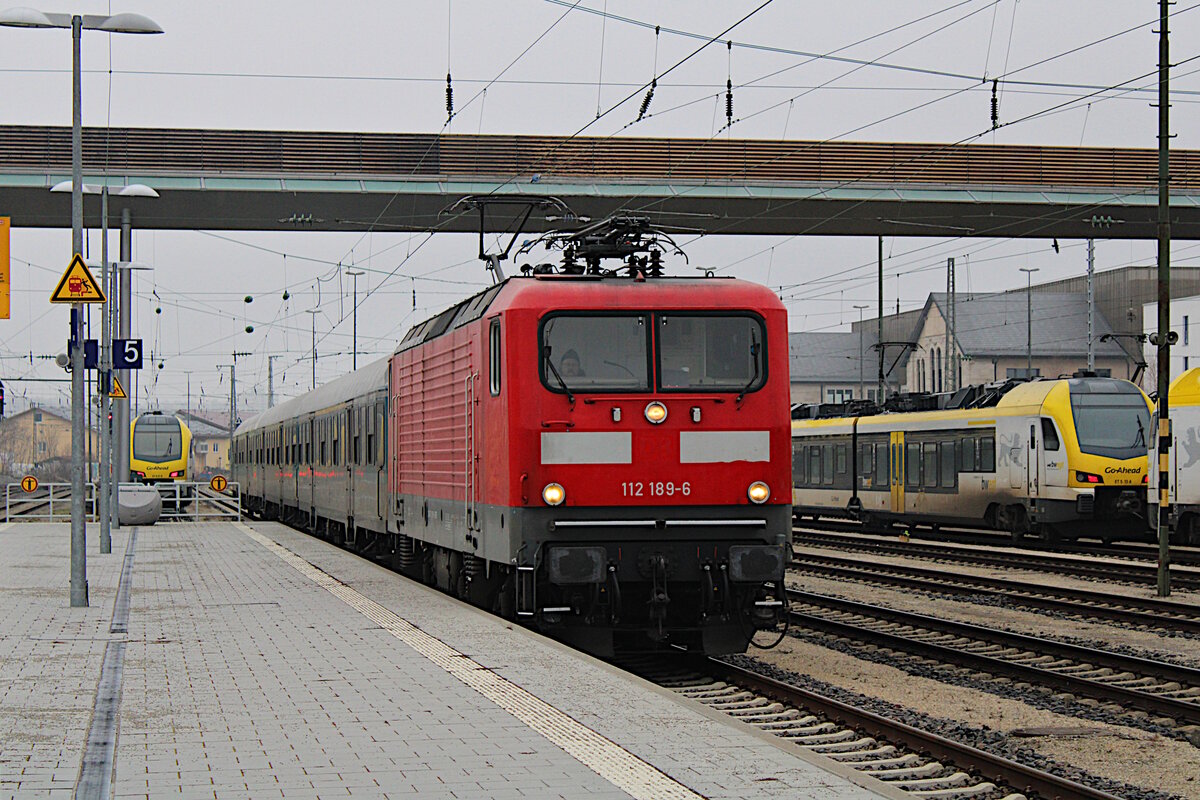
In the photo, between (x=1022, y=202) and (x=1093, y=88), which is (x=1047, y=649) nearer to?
(x=1093, y=88)

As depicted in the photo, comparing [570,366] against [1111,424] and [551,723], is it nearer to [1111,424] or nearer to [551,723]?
[551,723]

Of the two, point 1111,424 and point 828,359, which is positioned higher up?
point 828,359

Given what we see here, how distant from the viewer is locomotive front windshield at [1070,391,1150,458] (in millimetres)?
26047

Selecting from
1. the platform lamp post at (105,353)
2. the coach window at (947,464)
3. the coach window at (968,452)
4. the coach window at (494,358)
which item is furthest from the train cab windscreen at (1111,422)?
the platform lamp post at (105,353)

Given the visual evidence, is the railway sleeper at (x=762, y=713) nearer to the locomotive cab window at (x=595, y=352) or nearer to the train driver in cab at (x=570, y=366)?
the locomotive cab window at (x=595, y=352)

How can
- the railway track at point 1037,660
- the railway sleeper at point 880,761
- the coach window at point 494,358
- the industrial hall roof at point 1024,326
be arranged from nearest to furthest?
the railway sleeper at point 880,761 < the railway track at point 1037,660 < the coach window at point 494,358 < the industrial hall roof at point 1024,326

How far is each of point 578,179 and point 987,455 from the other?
10894mm

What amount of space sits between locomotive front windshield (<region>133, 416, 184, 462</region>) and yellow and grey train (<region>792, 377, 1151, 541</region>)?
80.4 feet

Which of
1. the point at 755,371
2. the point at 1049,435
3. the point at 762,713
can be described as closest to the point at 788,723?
the point at 762,713

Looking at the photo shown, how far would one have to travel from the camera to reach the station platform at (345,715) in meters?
6.95

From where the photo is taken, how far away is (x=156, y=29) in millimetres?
16188

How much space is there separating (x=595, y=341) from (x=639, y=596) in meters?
2.04

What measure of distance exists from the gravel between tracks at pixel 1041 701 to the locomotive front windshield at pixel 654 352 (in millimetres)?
2553

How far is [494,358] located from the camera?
40.9 feet
